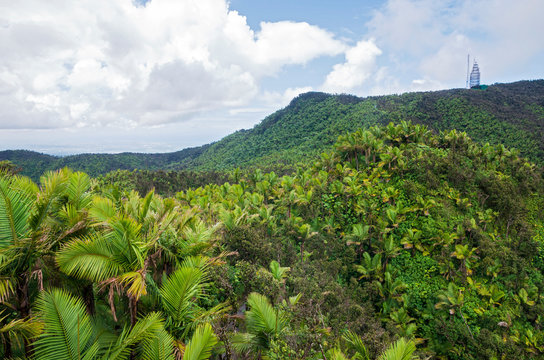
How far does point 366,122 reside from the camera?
62.5 m

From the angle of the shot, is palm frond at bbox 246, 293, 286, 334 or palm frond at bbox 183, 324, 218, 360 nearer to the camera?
palm frond at bbox 183, 324, 218, 360

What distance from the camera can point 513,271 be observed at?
557 inches

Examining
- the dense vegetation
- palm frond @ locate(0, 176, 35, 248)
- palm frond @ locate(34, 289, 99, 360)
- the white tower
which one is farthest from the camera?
the white tower

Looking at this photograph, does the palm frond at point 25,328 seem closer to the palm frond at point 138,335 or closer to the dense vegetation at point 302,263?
the dense vegetation at point 302,263

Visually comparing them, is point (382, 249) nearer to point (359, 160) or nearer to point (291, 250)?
point (291, 250)

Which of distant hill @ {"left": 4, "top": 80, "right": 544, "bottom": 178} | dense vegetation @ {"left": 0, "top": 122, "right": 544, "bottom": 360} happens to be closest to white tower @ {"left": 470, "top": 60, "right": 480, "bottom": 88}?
distant hill @ {"left": 4, "top": 80, "right": 544, "bottom": 178}

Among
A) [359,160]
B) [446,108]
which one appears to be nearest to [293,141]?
[446,108]

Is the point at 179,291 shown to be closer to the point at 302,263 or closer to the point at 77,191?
the point at 77,191

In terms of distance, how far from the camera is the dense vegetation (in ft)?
14.8

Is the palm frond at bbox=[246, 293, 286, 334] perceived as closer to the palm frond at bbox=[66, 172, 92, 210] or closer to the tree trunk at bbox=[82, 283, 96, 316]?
the tree trunk at bbox=[82, 283, 96, 316]

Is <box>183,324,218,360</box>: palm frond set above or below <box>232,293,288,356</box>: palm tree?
above

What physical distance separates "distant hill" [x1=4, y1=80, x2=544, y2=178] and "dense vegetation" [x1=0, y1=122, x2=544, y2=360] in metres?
28.1

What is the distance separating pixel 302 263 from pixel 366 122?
181 ft

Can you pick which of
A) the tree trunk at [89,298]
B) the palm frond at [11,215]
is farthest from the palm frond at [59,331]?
the tree trunk at [89,298]
